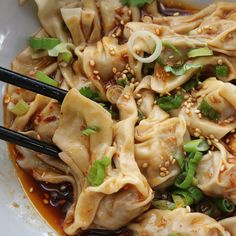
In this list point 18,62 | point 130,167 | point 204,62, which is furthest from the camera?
point 18,62

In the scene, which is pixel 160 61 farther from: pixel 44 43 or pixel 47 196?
pixel 47 196

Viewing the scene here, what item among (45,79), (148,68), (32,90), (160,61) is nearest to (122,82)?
(148,68)

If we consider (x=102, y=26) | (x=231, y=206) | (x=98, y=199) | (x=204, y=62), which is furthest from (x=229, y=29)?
(x=98, y=199)

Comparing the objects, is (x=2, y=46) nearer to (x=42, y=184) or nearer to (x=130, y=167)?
(x=42, y=184)

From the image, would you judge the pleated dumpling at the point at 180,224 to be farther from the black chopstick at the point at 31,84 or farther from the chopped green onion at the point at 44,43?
the chopped green onion at the point at 44,43

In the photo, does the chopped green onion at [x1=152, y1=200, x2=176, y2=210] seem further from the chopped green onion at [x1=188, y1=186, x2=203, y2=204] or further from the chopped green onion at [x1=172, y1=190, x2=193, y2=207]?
the chopped green onion at [x1=188, y1=186, x2=203, y2=204]

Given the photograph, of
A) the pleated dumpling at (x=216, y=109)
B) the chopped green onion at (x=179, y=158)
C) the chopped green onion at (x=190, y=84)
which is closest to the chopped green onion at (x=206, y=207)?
the chopped green onion at (x=179, y=158)

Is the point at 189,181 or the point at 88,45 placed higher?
the point at 88,45
